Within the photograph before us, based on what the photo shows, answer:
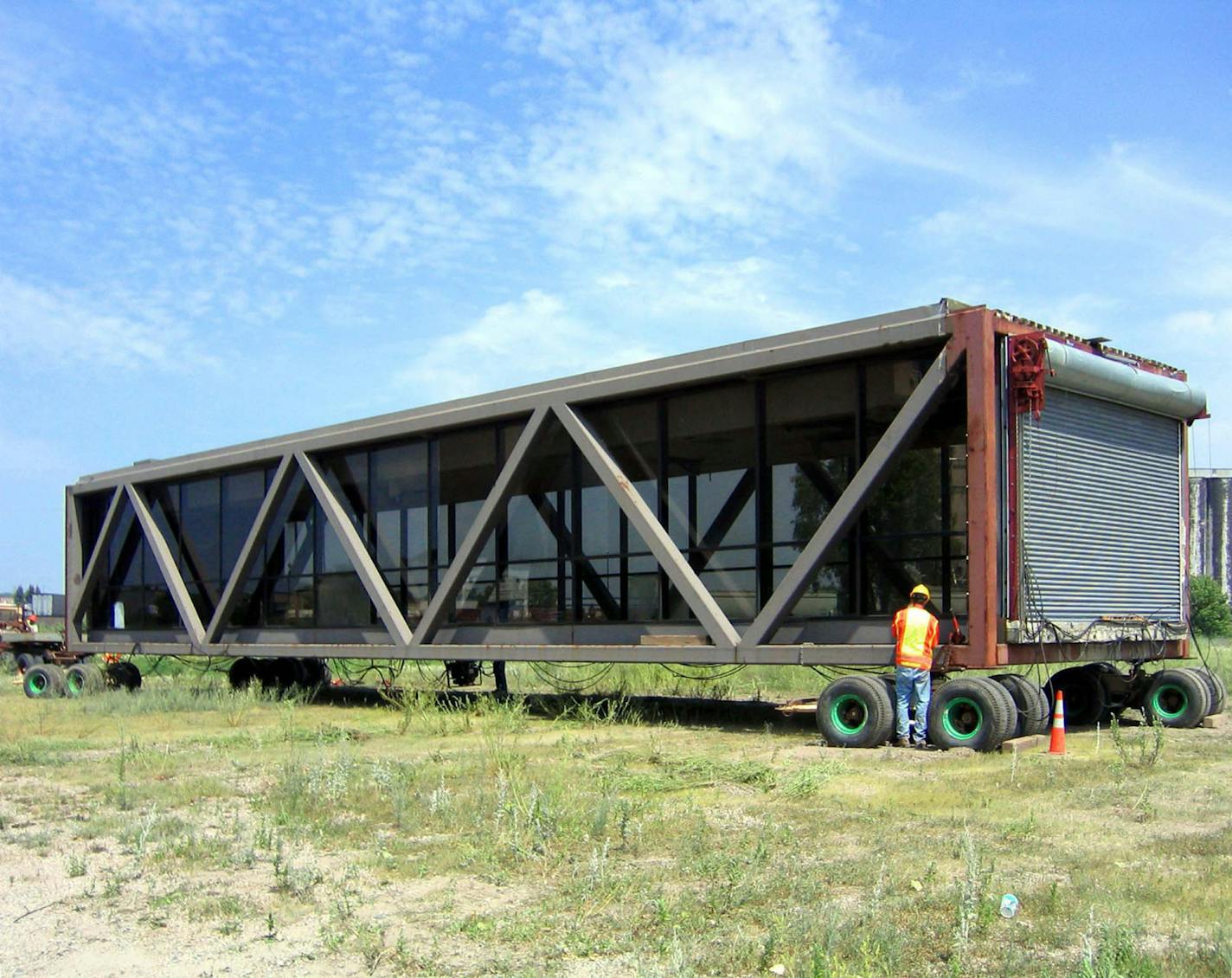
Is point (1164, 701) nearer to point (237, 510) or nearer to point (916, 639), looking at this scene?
point (916, 639)

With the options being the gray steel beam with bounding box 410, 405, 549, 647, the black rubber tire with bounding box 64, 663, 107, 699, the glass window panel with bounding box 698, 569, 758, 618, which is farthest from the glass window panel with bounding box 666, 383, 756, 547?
the black rubber tire with bounding box 64, 663, 107, 699

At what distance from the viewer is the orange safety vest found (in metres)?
12.1

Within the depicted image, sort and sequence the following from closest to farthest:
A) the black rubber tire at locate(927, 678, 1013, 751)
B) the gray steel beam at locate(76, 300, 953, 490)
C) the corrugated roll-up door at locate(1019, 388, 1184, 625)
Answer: the black rubber tire at locate(927, 678, 1013, 751) → the corrugated roll-up door at locate(1019, 388, 1184, 625) → the gray steel beam at locate(76, 300, 953, 490)

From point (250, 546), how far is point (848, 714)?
11834 millimetres

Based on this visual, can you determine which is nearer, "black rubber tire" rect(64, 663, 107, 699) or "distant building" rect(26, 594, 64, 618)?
"black rubber tire" rect(64, 663, 107, 699)

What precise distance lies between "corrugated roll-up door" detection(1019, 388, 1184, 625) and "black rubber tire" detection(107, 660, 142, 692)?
56.6 feet

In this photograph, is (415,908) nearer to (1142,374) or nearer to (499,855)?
(499,855)

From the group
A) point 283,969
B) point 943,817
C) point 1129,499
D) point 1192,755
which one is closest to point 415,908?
point 283,969

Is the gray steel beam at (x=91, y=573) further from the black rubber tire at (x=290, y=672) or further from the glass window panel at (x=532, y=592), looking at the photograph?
the glass window panel at (x=532, y=592)

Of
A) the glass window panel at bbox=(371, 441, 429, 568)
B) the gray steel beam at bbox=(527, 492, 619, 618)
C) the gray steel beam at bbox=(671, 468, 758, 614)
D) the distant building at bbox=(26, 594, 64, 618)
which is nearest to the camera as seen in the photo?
the gray steel beam at bbox=(671, 468, 758, 614)

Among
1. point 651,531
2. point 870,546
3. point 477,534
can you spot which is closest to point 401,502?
point 477,534

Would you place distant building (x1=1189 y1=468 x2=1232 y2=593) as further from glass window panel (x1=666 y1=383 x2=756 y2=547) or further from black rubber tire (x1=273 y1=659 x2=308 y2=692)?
glass window panel (x1=666 y1=383 x2=756 y2=547)

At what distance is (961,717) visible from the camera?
12.1 m

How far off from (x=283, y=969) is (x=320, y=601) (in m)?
15.4
